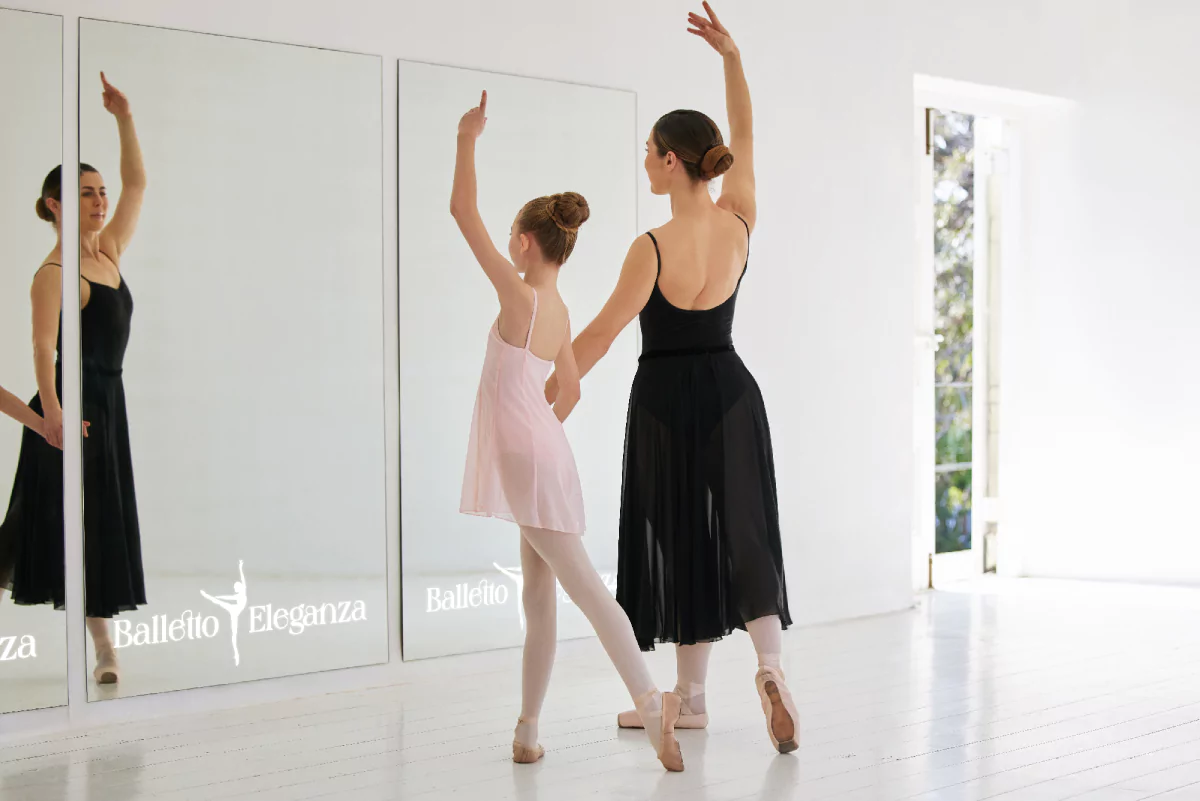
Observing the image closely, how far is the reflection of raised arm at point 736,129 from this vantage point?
11.2ft

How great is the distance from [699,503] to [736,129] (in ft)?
3.34

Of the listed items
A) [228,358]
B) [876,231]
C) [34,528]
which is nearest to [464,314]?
[228,358]

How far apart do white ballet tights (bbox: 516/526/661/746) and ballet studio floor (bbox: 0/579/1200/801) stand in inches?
9.3

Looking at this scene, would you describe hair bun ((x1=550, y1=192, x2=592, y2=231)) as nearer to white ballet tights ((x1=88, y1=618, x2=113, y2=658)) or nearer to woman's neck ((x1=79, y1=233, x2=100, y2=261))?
woman's neck ((x1=79, y1=233, x2=100, y2=261))

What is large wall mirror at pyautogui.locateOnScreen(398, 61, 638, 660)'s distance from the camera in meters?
4.18

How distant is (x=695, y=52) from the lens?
4.93m

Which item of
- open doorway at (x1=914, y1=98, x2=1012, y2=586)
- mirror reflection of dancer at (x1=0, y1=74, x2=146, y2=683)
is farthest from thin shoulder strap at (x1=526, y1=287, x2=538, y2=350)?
open doorway at (x1=914, y1=98, x2=1012, y2=586)

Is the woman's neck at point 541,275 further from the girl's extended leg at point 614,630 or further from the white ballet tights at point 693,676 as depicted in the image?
the white ballet tights at point 693,676

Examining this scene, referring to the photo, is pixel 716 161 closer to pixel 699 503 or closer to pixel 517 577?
pixel 699 503

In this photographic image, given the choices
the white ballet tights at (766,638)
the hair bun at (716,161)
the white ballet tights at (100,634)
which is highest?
the hair bun at (716,161)

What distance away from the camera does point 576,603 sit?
2939mm

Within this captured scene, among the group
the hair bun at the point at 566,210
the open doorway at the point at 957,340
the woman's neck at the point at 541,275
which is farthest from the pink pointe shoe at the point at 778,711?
the open doorway at the point at 957,340

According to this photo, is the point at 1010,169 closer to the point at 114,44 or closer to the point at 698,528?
the point at 698,528

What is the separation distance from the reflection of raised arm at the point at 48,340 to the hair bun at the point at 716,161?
5.95 ft
